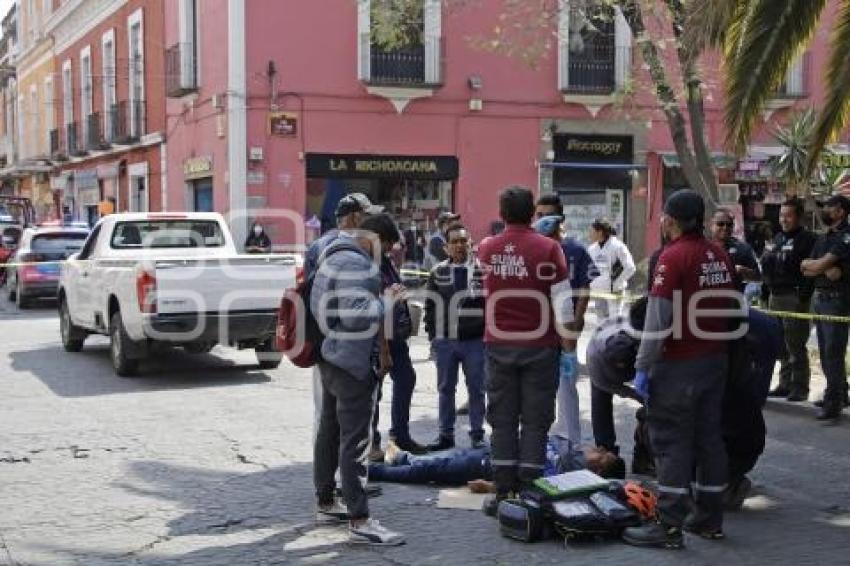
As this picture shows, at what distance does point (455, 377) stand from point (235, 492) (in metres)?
2.02

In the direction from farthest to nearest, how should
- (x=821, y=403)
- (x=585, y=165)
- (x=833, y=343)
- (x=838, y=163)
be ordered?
1. (x=585, y=165)
2. (x=838, y=163)
3. (x=821, y=403)
4. (x=833, y=343)

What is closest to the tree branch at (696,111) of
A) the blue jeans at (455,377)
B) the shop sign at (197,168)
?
the blue jeans at (455,377)

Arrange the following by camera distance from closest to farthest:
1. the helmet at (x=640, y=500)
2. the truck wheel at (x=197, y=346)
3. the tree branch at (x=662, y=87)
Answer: the helmet at (x=640, y=500)
the truck wheel at (x=197, y=346)
the tree branch at (x=662, y=87)

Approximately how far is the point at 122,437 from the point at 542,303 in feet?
13.3

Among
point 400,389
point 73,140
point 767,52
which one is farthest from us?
point 73,140

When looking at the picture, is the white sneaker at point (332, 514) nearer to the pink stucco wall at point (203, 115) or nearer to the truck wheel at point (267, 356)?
the truck wheel at point (267, 356)

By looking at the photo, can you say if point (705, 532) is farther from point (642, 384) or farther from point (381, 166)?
point (381, 166)

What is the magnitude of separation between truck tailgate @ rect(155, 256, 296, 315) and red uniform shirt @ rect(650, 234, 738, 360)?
6354mm

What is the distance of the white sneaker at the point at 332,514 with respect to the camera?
20.1 ft

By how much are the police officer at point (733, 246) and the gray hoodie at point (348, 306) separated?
420 centimetres

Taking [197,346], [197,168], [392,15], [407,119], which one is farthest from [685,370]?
[197,168]

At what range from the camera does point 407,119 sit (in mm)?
25406

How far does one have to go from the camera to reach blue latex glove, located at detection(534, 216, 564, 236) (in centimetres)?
734

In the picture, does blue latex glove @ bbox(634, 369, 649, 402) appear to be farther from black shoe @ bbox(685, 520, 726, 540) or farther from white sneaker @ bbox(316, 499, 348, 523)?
white sneaker @ bbox(316, 499, 348, 523)
